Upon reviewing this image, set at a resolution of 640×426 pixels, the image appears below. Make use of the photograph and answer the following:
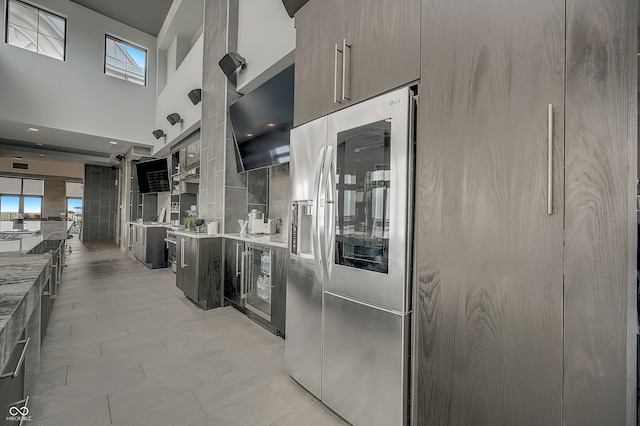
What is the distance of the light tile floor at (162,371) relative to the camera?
162 cm

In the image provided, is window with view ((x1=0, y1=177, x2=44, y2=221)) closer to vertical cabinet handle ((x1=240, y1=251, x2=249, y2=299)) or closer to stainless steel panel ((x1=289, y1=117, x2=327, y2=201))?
vertical cabinet handle ((x1=240, y1=251, x2=249, y2=299))

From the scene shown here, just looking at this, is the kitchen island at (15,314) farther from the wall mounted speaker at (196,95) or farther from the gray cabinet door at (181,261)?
the wall mounted speaker at (196,95)

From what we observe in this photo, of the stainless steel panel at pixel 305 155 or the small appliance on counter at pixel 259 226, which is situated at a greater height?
the stainless steel panel at pixel 305 155

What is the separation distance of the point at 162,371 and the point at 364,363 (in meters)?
1.55

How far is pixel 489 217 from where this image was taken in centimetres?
107

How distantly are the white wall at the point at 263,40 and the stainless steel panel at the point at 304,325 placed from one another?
7.22ft

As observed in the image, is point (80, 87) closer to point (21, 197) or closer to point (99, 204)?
point (99, 204)

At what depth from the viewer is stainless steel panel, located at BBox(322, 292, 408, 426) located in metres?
1.32

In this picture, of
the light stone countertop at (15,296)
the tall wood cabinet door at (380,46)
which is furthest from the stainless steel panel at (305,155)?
the light stone countertop at (15,296)

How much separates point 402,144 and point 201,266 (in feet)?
9.74

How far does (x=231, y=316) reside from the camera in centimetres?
323

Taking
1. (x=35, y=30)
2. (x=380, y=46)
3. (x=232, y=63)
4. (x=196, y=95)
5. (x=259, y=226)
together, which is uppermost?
(x=35, y=30)

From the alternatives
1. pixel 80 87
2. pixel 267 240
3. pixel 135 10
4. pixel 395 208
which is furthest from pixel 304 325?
pixel 135 10

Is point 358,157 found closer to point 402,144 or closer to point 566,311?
point 402,144
